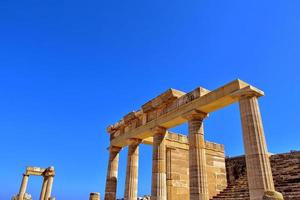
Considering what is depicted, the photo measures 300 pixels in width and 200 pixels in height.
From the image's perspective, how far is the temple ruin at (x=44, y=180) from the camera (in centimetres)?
3378

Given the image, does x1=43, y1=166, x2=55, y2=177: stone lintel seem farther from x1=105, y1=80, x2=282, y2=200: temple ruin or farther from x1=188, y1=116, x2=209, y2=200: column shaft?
x1=188, y1=116, x2=209, y2=200: column shaft

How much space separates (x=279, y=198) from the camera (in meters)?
6.86

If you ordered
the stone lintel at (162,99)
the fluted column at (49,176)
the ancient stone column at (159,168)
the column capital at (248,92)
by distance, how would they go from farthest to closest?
the fluted column at (49,176)
the stone lintel at (162,99)
the ancient stone column at (159,168)
the column capital at (248,92)

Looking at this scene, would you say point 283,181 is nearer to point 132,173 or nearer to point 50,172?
point 132,173

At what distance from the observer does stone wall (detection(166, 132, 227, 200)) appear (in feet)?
66.2

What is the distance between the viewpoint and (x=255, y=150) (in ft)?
37.0

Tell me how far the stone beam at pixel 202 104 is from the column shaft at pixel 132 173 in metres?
1.07

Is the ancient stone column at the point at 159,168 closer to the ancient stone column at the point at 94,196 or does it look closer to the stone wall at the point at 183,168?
the stone wall at the point at 183,168

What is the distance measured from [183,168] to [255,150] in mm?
10976

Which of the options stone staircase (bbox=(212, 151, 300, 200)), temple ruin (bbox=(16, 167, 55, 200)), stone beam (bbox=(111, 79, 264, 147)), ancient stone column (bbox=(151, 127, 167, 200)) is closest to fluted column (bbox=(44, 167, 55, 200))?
temple ruin (bbox=(16, 167, 55, 200))

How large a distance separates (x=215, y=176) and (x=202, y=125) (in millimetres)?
9346

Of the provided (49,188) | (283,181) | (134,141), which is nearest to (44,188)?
(49,188)

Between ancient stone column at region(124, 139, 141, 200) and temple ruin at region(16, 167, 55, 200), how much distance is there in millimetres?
19596

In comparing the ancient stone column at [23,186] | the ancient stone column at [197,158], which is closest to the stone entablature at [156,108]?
the ancient stone column at [197,158]
